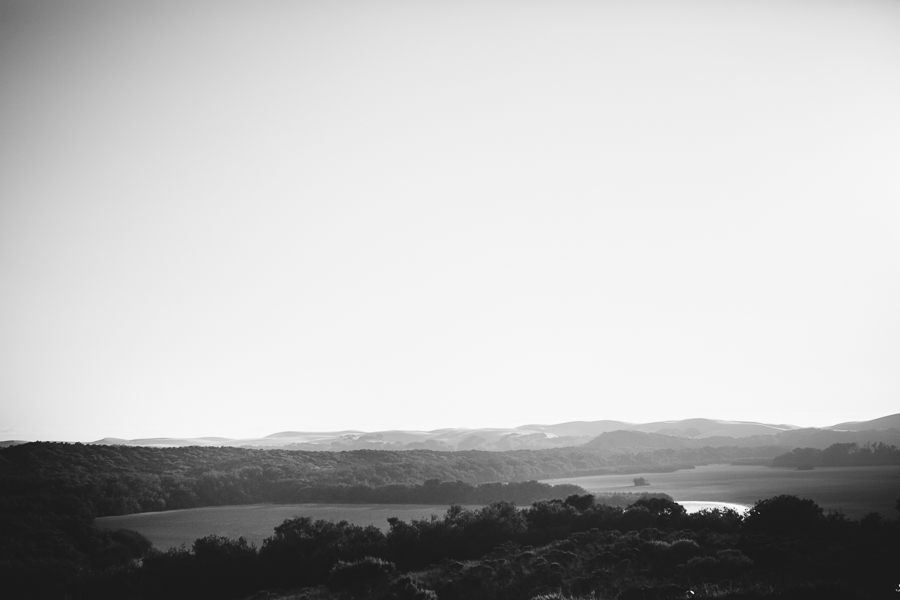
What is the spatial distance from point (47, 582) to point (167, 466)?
2357cm

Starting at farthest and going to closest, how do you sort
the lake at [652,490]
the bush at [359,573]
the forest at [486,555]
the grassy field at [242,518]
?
1. the lake at [652,490]
2. the grassy field at [242,518]
3. the bush at [359,573]
4. the forest at [486,555]

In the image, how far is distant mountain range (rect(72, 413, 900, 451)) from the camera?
64.1m

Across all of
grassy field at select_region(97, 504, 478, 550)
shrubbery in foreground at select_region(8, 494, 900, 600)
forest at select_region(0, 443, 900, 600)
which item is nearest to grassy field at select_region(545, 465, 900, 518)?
shrubbery in foreground at select_region(8, 494, 900, 600)

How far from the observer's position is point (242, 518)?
26.3m

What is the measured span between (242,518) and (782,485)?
30.3 metres

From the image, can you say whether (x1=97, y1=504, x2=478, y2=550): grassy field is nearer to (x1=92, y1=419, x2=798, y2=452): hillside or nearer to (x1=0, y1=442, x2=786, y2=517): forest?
(x1=0, y1=442, x2=786, y2=517): forest

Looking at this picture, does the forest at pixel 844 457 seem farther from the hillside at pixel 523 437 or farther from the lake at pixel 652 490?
the hillside at pixel 523 437

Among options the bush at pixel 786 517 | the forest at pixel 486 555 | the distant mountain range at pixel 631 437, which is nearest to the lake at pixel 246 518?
the forest at pixel 486 555

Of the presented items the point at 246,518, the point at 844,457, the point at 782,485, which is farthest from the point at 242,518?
the point at 844,457

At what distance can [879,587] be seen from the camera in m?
9.47

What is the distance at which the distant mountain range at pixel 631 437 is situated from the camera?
64062 mm

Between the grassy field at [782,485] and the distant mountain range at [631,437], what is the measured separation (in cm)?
2219

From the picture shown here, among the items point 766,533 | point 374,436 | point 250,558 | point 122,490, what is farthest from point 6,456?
point 374,436

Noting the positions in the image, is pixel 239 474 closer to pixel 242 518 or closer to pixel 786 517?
pixel 242 518
